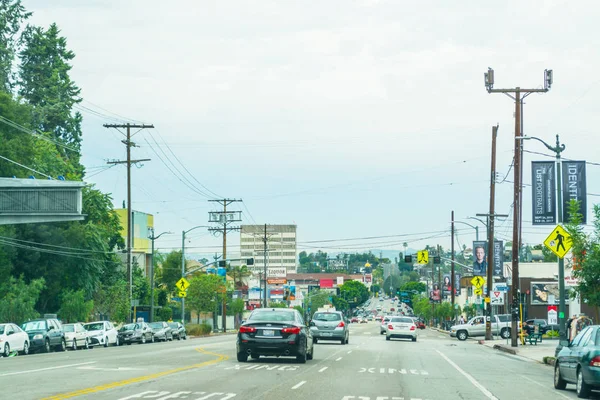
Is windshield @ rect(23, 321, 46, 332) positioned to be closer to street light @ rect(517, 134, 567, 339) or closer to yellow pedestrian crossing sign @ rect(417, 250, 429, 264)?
street light @ rect(517, 134, 567, 339)

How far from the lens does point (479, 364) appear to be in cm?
3022

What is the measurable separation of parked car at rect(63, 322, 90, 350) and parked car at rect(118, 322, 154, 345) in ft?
18.2

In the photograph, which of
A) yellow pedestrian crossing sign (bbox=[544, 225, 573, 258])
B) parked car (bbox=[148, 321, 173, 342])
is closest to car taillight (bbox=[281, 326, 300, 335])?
yellow pedestrian crossing sign (bbox=[544, 225, 573, 258])

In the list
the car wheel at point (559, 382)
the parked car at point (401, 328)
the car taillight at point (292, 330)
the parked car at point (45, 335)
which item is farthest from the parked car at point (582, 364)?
the parked car at point (401, 328)

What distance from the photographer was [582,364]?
18594 mm

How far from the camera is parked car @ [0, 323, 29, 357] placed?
3747 centimetres

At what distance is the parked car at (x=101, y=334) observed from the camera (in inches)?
1984

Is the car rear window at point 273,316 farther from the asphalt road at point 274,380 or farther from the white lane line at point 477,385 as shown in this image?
the white lane line at point 477,385

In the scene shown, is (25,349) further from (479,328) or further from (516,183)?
(479,328)

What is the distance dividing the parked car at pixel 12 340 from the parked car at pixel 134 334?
564 inches

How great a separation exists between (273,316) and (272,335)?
0.83m

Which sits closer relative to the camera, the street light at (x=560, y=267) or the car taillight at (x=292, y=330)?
the car taillight at (x=292, y=330)

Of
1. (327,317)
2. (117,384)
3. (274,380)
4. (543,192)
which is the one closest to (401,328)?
(327,317)

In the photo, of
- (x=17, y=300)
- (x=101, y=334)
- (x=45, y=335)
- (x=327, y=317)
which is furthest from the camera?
(x=17, y=300)
